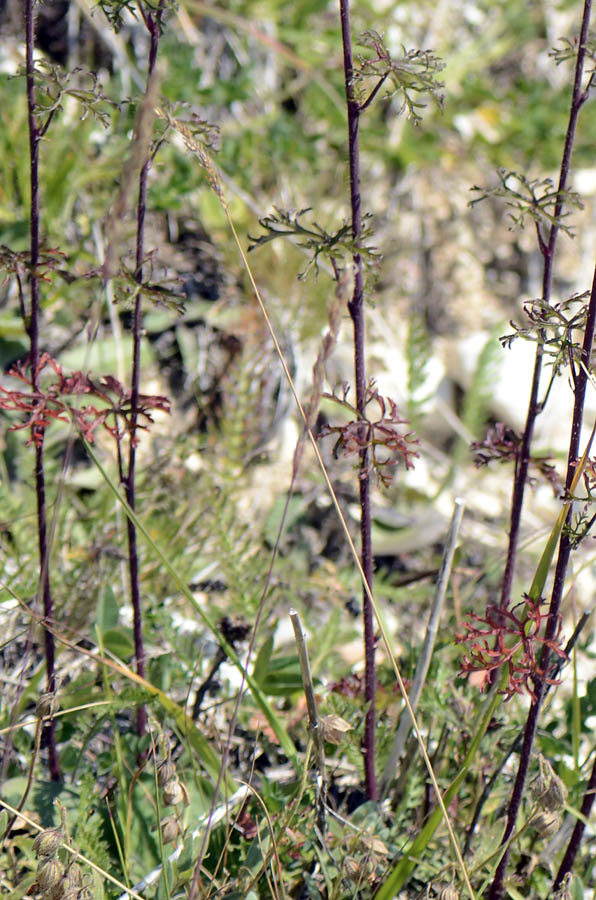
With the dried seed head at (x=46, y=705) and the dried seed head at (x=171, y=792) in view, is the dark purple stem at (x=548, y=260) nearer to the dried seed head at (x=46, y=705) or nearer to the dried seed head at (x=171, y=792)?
the dried seed head at (x=171, y=792)

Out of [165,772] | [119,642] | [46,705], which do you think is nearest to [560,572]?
[165,772]

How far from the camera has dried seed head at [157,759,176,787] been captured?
3.66 feet

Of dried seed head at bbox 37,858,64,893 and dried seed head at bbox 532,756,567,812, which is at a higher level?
dried seed head at bbox 532,756,567,812

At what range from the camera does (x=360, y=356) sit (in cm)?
117

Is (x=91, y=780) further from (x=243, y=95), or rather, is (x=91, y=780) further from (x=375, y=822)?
(x=243, y=95)

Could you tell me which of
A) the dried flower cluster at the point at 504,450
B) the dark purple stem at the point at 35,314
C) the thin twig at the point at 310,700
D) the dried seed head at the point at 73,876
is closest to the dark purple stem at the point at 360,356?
the thin twig at the point at 310,700

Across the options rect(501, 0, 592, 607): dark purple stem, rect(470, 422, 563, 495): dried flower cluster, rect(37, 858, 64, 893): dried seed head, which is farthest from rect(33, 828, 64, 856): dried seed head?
rect(470, 422, 563, 495): dried flower cluster

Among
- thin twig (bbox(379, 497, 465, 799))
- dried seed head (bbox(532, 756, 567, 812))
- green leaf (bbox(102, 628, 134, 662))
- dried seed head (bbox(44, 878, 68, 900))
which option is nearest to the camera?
dried seed head (bbox(44, 878, 68, 900))

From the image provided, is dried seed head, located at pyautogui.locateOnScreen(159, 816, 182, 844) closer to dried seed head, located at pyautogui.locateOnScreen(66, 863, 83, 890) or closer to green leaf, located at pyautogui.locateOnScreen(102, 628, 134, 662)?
dried seed head, located at pyautogui.locateOnScreen(66, 863, 83, 890)

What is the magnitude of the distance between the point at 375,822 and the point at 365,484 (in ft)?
1.68

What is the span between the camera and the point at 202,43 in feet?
10.8

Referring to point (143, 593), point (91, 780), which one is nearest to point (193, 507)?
point (143, 593)

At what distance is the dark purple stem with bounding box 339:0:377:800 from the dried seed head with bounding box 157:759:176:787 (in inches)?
12.6

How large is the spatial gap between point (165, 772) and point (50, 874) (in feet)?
0.59
